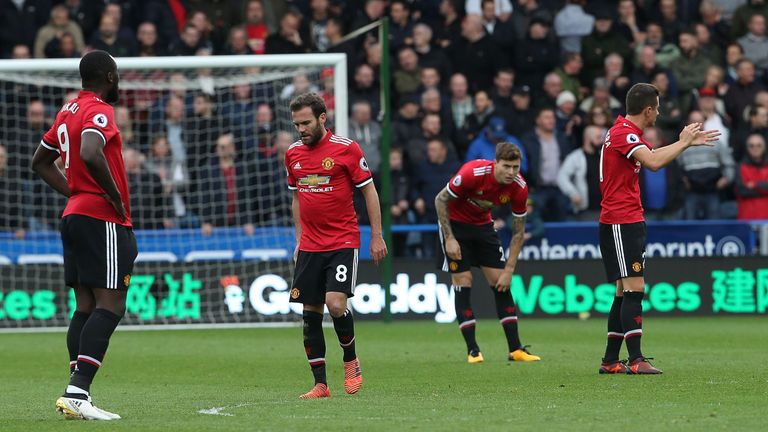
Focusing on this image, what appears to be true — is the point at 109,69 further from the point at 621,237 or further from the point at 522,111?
the point at 522,111

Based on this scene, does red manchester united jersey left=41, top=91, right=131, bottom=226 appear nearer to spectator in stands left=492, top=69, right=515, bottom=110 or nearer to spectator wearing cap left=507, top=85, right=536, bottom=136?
spectator wearing cap left=507, top=85, right=536, bottom=136

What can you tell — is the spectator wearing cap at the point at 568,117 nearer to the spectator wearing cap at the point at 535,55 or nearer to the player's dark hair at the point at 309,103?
the spectator wearing cap at the point at 535,55

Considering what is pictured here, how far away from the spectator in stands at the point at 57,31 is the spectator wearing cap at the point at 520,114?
22.0 feet

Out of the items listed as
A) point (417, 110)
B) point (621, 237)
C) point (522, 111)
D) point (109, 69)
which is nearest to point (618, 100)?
point (522, 111)

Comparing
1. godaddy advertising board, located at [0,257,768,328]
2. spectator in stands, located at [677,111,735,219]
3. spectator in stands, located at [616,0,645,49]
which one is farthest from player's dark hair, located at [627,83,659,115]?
spectator in stands, located at [616,0,645,49]

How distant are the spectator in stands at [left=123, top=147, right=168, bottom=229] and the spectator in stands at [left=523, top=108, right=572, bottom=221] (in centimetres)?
552

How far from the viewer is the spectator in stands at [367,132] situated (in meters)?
20.6

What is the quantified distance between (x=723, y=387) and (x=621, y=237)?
5.52 ft

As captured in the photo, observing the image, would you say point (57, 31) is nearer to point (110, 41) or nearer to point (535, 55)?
point (110, 41)

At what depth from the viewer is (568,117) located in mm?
22000

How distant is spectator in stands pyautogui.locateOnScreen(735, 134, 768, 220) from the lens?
21172 mm

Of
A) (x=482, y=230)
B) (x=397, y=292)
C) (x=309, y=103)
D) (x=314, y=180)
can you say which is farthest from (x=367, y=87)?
(x=309, y=103)

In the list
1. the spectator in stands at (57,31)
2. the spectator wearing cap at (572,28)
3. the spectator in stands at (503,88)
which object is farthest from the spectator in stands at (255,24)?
the spectator wearing cap at (572,28)

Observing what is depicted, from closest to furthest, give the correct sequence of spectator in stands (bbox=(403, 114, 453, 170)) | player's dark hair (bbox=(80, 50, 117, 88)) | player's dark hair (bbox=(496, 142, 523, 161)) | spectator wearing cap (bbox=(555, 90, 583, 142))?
player's dark hair (bbox=(80, 50, 117, 88)), player's dark hair (bbox=(496, 142, 523, 161)), spectator in stands (bbox=(403, 114, 453, 170)), spectator wearing cap (bbox=(555, 90, 583, 142))
